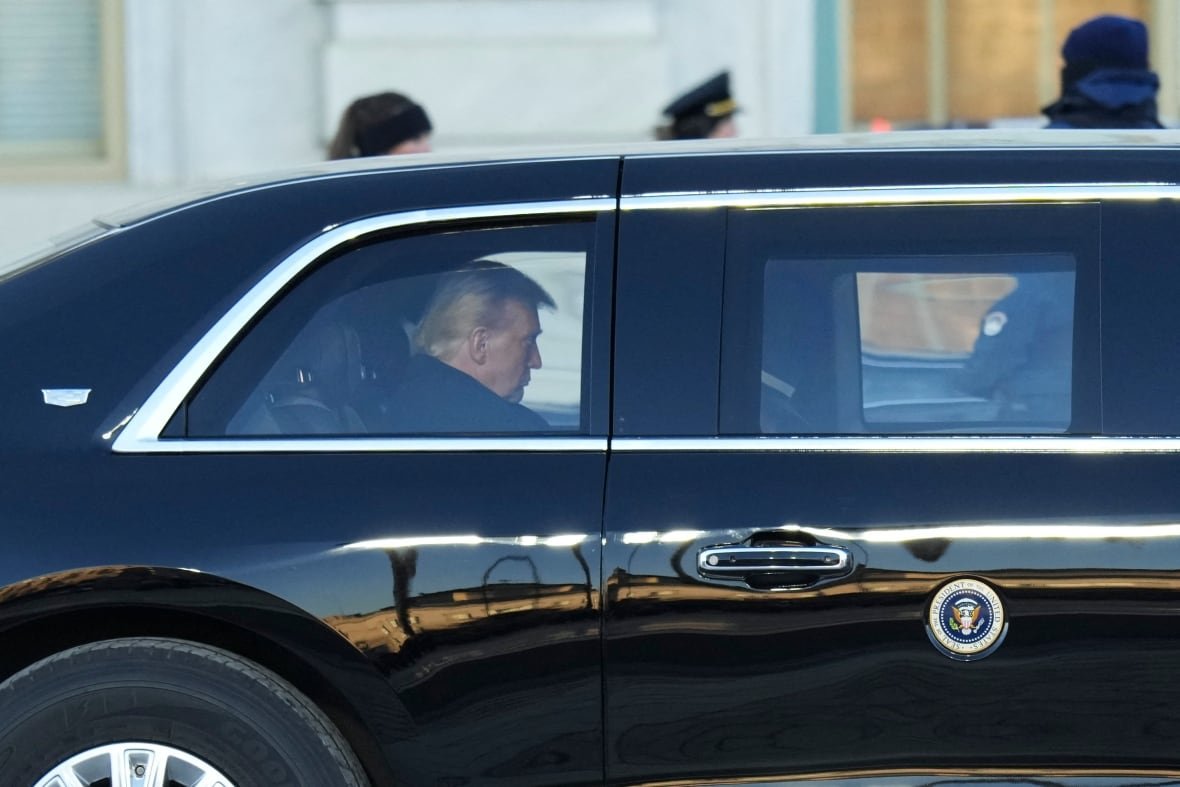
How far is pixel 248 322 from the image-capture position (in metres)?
3.10

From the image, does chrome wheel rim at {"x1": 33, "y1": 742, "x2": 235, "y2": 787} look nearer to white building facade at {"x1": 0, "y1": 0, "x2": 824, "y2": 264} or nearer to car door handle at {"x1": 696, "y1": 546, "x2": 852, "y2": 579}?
car door handle at {"x1": 696, "y1": 546, "x2": 852, "y2": 579}

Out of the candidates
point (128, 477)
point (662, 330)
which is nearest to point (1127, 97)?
point (662, 330)

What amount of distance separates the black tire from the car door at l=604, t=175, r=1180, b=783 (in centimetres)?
53

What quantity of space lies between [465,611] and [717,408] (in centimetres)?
53

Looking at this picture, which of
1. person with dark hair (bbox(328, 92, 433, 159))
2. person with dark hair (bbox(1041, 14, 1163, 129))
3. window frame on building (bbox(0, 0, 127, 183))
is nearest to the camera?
person with dark hair (bbox(1041, 14, 1163, 129))

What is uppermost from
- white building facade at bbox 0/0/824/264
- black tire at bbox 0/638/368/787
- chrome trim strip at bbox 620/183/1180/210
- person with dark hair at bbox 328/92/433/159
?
white building facade at bbox 0/0/824/264

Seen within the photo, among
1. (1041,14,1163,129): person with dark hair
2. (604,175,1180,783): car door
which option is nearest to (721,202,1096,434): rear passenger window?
(604,175,1180,783): car door

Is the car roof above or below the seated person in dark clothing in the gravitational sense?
above

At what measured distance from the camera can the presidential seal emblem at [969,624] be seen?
288 centimetres

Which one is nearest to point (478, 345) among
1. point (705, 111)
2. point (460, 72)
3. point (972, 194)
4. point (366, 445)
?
point (366, 445)

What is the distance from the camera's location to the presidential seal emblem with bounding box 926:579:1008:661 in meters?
2.88

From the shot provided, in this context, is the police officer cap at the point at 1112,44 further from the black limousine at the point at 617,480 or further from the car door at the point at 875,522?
the car door at the point at 875,522

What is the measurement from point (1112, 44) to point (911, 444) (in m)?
2.61

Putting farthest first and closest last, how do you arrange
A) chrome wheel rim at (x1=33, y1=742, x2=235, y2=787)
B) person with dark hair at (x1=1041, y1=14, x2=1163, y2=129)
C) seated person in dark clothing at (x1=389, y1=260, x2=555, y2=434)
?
person with dark hair at (x1=1041, y1=14, x2=1163, y2=129)
seated person in dark clothing at (x1=389, y1=260, x2=555, y2=434)
chrome wheel rim at (x1=33, y1=742, x2=235, y2=787)
